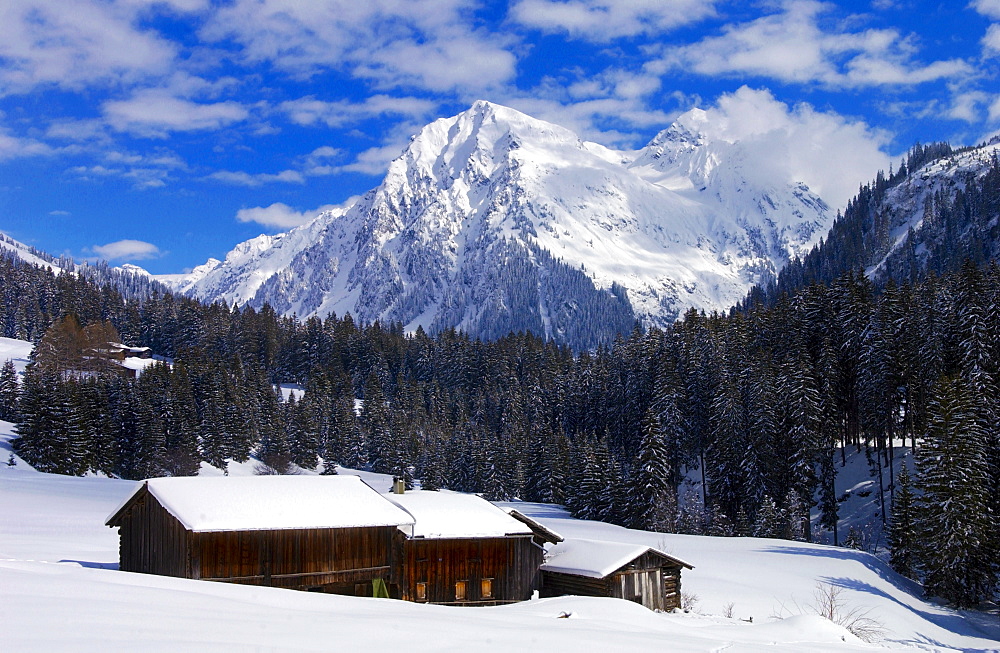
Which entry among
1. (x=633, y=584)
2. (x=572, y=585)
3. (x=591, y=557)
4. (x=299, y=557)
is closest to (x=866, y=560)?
(x=633, y=584)

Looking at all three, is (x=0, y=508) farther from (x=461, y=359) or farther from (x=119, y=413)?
(x=461, y=359)

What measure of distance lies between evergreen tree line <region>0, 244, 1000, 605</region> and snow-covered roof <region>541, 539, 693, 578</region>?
20744 mm

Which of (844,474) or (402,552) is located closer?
(402,552)

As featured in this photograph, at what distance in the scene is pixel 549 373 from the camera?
123875mm

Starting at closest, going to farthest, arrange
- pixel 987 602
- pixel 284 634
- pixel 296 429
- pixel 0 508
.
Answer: pixel 284 634 → pixel 987 602 → pixel 0 508 → pixel 296 429

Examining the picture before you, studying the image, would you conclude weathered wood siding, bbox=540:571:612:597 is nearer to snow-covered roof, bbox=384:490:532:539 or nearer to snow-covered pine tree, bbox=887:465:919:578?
snow-covered roof, bbox=384:490:532:539

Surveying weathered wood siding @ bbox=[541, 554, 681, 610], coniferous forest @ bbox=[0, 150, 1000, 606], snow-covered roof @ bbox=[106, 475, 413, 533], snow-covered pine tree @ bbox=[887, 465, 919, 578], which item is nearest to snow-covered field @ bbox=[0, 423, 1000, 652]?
weathered wood siding @ bbox=[541, 554, 681, 610]

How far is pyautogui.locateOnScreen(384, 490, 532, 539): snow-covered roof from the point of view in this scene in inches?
1255

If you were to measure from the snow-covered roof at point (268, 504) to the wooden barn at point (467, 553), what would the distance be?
6.85 feet

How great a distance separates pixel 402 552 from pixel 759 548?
30405 millimetres

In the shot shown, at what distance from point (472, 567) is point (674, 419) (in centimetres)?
5034

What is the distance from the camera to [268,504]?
91.5ft

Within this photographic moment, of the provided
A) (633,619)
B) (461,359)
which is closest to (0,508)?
(633,619)

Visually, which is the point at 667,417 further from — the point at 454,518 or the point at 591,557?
the point at 454,518
